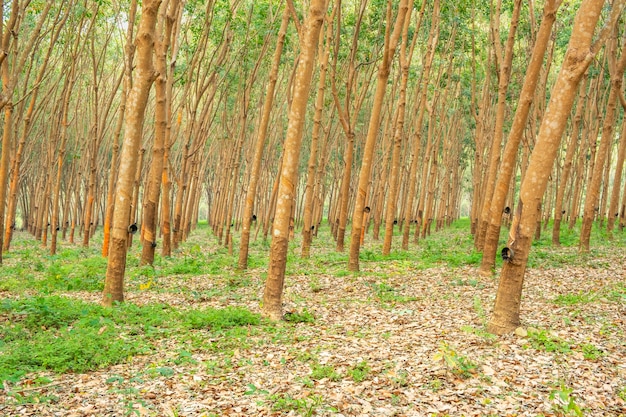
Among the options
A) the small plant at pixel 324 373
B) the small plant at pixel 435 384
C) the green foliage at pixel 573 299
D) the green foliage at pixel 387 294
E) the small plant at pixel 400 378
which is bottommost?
the small plant at pixel 324 373

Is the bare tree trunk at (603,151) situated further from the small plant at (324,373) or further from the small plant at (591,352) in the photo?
the small plant at (324,373)

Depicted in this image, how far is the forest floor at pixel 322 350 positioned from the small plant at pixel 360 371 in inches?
1.1

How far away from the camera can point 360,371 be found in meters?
6.71

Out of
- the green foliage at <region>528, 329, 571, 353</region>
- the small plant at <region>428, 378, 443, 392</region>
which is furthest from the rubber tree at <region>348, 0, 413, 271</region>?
the small plant at <region>428, 378, 443, 392</region>

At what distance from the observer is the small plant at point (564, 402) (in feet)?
16.8

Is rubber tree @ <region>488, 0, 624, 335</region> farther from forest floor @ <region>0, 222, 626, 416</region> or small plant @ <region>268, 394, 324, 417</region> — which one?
small plant @ <region>268, 394, 324, 417</region>

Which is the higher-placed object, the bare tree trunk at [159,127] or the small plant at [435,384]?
the bare tree trunk at [159,127]

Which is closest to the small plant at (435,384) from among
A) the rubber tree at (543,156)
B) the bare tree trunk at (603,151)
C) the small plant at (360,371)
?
the small plant at (360,371)

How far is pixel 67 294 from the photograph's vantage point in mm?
12086

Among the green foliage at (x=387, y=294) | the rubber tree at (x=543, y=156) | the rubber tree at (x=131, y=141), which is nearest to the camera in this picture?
the rubber tree at (x=543, y=156)

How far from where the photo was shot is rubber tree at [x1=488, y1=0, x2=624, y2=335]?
707cm

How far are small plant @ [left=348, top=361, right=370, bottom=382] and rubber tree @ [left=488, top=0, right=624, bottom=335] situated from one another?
88.7 inches

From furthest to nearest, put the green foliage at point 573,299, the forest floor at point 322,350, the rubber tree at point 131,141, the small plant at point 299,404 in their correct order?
the green foliage at point 573,299 < the rubber tree at point 131,141 < the forest floor at point 322,350 < the small plant at point 299,404

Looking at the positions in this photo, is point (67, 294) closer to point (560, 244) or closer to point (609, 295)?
point (609, 295)
